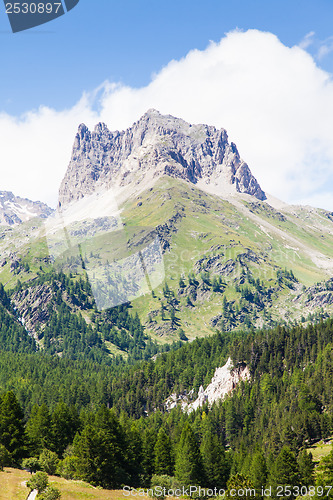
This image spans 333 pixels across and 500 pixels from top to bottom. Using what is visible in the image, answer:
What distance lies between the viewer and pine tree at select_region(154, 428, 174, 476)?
3351 inches

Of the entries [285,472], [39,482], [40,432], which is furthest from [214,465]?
[39,482]

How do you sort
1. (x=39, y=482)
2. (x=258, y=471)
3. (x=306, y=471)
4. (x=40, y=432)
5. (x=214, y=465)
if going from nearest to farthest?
(x=39, y=482)
(x=306, y=471)
(x=258, y=471)
(x=40, y=432)
(x=214, y=465)

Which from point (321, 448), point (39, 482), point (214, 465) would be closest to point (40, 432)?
point (39, 482)

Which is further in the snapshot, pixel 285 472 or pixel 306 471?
pixel 306 471

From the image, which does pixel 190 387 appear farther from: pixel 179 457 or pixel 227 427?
pixel 179 457

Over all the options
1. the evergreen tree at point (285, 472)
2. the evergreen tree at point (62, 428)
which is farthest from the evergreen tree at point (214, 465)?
the evergreen tree at point (62, 428)

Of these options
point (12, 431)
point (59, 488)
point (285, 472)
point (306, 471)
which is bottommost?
point (306, 471)

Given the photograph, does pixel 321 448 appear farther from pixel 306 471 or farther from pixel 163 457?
pixel 163 457

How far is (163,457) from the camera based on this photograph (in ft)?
283

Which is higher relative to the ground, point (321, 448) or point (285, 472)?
point (285, 472)

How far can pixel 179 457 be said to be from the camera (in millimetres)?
84312

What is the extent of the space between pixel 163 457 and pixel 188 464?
241 inches

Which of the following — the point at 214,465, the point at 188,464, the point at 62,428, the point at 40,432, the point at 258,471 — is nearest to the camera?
the point at 258,471

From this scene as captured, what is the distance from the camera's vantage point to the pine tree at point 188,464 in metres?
81.4
